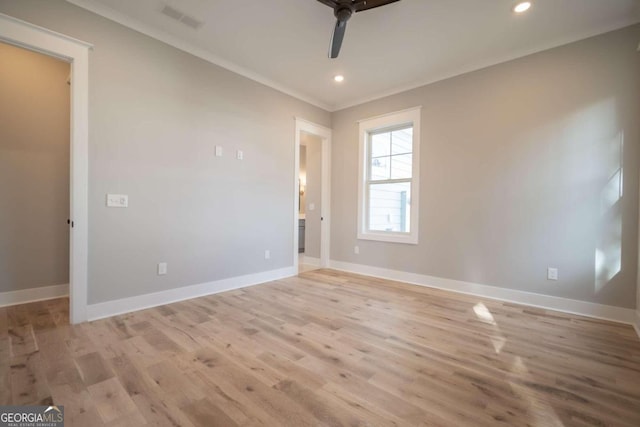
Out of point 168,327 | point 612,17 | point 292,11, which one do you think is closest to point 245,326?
point 168,327

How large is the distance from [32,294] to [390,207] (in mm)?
4737

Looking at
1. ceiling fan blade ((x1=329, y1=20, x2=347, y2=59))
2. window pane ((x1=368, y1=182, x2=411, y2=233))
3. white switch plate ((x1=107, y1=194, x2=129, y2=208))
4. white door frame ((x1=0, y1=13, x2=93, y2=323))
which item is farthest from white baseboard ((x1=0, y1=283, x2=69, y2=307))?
window pane ((x1=368, y1=182, x2=411, y2=233))

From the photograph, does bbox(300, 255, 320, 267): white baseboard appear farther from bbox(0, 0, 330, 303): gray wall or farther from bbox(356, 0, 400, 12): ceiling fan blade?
bbox(356, 0, 400, 12): ceiling fan blade

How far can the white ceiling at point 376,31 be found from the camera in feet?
8.27

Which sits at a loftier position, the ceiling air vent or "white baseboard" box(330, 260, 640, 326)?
the ceiling air vent

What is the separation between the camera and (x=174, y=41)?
3066 millimetres

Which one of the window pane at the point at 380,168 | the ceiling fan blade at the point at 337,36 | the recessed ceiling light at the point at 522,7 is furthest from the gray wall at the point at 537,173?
the ceiling fan blade at the point at 337,36

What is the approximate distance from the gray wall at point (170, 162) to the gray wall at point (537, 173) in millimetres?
2217

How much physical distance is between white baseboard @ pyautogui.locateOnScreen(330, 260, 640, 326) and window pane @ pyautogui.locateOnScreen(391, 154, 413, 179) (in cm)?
152

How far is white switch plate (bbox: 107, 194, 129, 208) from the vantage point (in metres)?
2.67

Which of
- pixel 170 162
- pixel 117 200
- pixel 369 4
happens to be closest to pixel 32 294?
pixel 117 200

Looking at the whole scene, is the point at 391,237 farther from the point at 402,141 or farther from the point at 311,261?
the point at 311,261

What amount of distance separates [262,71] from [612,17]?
3.78 m

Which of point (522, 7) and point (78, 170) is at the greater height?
point (522, 7)
